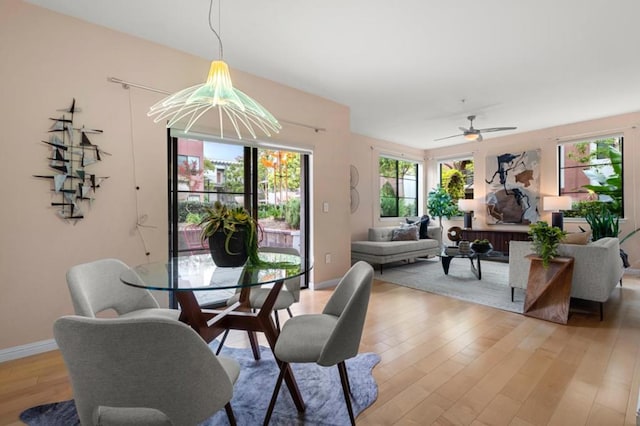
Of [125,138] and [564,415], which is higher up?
[125,138]

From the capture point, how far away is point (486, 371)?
210 centimetres

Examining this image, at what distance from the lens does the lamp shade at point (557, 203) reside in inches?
209

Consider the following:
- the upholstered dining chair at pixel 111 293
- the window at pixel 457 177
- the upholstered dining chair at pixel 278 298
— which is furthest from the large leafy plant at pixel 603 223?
the upholstered dining chair at pixel 111 293

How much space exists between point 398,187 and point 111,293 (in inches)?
256

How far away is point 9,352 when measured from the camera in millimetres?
2287

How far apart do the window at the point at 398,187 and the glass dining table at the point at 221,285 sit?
5.41m

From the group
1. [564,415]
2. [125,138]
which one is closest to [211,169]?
[125,138]

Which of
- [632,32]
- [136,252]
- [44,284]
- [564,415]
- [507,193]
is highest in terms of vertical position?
[632,32]

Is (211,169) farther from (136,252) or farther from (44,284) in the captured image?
(44,284)

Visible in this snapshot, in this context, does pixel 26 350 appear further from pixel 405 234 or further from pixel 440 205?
pixel 440 205

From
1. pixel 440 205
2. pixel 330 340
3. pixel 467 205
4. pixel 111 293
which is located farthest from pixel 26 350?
pixel 440 205

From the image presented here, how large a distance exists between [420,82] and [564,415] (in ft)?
11.6

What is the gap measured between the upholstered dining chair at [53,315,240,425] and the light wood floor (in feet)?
3.53

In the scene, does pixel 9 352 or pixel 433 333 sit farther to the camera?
pixel 433 333
